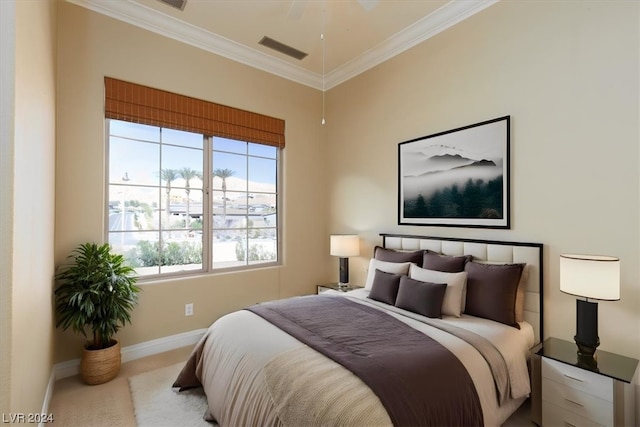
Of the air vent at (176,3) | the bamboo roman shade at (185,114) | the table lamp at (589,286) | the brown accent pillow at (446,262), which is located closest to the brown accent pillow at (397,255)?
the brown accent pillow at (446,262)

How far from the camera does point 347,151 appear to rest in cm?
412

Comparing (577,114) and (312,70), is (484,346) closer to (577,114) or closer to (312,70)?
(577,114)

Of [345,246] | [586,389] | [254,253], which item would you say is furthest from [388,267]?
[254,253]

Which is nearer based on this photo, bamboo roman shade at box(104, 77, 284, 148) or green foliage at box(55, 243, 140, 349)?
green foliage at box(55, 243, 140, 349)

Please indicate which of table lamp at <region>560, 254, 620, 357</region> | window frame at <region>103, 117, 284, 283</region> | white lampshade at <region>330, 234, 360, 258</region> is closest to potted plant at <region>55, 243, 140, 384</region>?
window frame at <region>103, 117, 284, 283</region>

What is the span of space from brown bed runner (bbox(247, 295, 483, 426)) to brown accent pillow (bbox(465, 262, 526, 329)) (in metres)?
0.70

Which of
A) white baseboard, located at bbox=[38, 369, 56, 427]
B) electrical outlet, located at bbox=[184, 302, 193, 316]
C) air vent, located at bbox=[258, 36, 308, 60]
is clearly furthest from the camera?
air vent, located at bbox=[258, 36, 308, 60]

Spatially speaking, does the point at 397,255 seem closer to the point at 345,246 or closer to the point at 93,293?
the point at 345,246

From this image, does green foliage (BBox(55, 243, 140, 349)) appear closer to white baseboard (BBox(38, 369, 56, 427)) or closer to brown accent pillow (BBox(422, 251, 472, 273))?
white baseboard (BBox(38, 369, 56, 427))

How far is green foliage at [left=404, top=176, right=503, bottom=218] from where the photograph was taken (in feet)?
8.63

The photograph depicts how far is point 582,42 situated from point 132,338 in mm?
4481

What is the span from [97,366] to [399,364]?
241cm

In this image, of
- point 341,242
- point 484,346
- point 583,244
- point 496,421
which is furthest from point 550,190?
point 341,242

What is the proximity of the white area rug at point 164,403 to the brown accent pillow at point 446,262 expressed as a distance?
209cm
